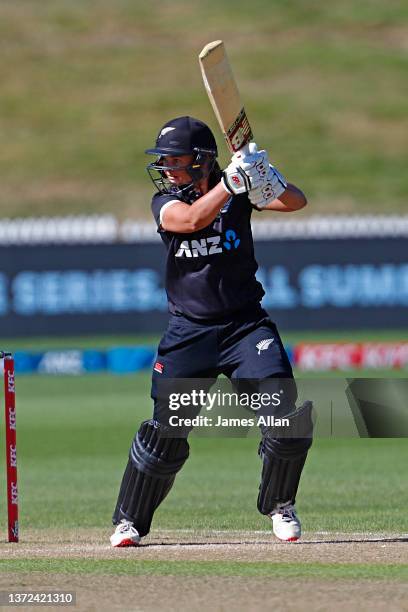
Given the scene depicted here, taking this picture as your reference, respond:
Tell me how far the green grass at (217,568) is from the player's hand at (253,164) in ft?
5.68

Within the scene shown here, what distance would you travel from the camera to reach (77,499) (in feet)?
34.1

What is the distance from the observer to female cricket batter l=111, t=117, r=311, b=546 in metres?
7.27

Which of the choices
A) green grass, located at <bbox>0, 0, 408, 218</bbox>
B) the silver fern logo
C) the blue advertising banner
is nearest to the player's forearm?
the silver fern logo

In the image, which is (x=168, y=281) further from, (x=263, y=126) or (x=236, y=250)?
(x=263, y=126)

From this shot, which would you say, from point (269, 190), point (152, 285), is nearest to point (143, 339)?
point (152, 285)

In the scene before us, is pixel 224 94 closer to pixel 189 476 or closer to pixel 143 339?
pixel 189 476

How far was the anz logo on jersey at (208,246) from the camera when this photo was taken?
7281mm

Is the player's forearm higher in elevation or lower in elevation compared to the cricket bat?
lower

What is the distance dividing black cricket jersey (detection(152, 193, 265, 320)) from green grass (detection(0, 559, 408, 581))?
4.24 ft

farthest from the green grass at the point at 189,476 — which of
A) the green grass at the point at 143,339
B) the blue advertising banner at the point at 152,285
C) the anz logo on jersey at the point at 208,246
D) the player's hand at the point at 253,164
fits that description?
the green grass at the point at 143,339

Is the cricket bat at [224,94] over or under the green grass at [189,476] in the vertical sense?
over

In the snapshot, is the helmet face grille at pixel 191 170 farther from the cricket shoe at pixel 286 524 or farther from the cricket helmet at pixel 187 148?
the cricket shoe at pixel 286 524

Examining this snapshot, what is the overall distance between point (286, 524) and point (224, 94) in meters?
2.12

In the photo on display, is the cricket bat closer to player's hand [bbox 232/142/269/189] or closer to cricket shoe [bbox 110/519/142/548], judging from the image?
player's hand [bbox 232/142/269/189]
